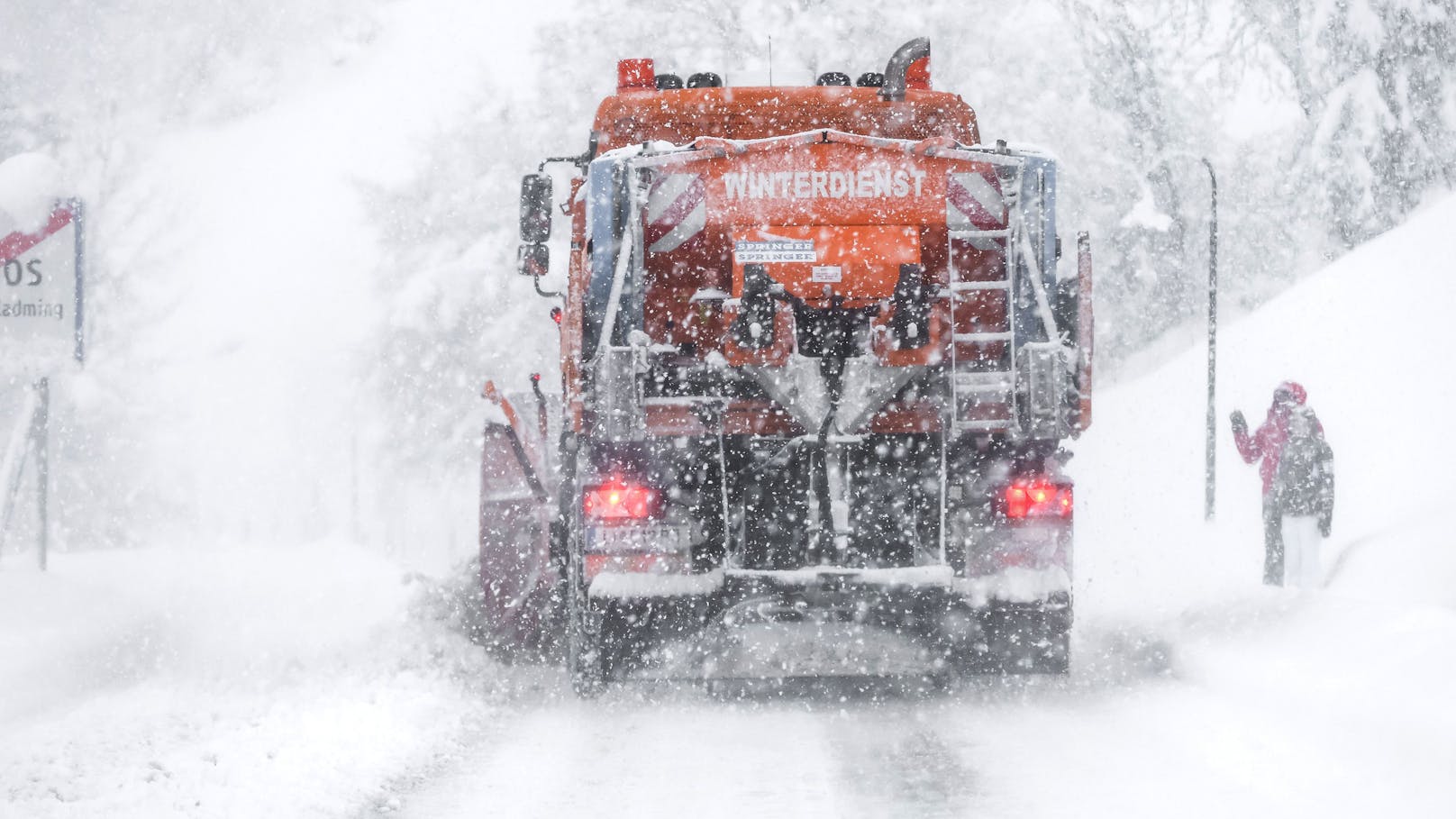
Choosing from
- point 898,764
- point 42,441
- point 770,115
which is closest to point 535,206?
point 770,115

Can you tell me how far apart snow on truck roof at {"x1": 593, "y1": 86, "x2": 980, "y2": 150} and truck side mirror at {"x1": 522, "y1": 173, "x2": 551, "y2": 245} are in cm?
→ 58

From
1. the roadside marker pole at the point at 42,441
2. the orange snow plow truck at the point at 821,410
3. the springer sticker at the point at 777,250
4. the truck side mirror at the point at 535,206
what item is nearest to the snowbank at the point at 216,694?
the roadside marker pole at the point at 42,441

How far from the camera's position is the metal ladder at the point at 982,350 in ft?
22.7

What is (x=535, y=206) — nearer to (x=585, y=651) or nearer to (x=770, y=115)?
(x=770, y=115)

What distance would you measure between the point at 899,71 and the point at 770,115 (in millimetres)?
727

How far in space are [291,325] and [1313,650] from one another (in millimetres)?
52941

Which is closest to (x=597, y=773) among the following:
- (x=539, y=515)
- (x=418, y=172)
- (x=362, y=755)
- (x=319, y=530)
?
(x=362, y=755)

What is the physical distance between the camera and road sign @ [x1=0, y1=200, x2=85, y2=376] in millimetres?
9008

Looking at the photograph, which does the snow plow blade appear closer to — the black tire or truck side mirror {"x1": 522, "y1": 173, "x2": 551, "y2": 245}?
truck side mirror {"x1": 522, "y1": 173, "x2": 551, "y2": 245}

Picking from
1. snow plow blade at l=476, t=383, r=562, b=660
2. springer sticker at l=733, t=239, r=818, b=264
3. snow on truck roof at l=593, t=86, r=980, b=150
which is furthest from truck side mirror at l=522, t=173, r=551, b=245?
springer sticker at l=733, t=239, r=818, b=264

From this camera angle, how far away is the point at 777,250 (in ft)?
24.1

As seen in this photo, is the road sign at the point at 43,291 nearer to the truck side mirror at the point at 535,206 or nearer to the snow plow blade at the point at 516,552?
the snow plow blade at the point at 516,552

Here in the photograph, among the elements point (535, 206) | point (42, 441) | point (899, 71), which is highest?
point (899, 71)

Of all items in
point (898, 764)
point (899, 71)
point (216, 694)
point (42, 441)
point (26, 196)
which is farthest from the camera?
point (42, 441)
